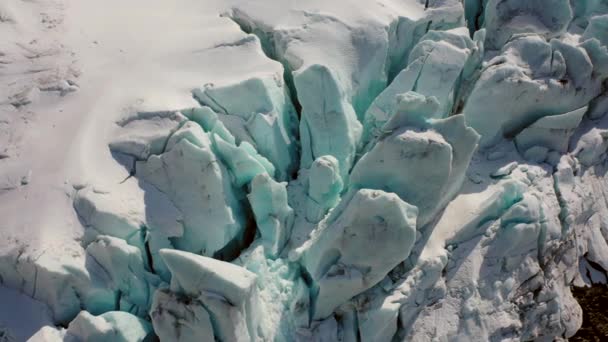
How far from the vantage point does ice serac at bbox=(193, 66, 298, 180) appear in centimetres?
279

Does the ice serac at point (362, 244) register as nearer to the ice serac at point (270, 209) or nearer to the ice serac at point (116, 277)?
the ice serac at point (270, 209)

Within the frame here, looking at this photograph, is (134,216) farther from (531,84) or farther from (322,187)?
(531,84)

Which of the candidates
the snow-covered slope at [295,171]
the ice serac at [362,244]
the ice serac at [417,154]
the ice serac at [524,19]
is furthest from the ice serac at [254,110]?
the ice serac at [524,19]

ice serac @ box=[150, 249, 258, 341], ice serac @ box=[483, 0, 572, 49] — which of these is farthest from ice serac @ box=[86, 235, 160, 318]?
ice serac @ box=[483, 0, 572, 49]

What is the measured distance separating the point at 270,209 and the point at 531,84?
1360 mm

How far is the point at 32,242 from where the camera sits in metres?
2.32

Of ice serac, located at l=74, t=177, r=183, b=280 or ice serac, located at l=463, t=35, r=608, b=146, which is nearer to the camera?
ice serac, located at l=74, t=177, r=183, b=280

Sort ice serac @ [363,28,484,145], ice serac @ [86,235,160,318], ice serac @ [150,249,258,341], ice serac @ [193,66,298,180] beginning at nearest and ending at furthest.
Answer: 1. ice serac @ [150,249,258,341]
2. ice serac @ [86,235,160,318]
3. ice serac @ [193,66,298,180]
4. ice serac @ [363,28,484,145]

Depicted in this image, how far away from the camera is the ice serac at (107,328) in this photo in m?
2.14

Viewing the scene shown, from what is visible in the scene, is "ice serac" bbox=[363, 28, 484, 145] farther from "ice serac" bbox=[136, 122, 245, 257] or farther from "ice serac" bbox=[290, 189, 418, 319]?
"ice serac" bbox=[136, 122, 245, 257]

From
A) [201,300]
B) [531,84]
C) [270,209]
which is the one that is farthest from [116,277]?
[531,84]

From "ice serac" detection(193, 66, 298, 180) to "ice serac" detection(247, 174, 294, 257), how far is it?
27cm

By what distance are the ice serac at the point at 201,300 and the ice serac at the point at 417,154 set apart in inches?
28.0

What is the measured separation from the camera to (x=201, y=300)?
2.13m
